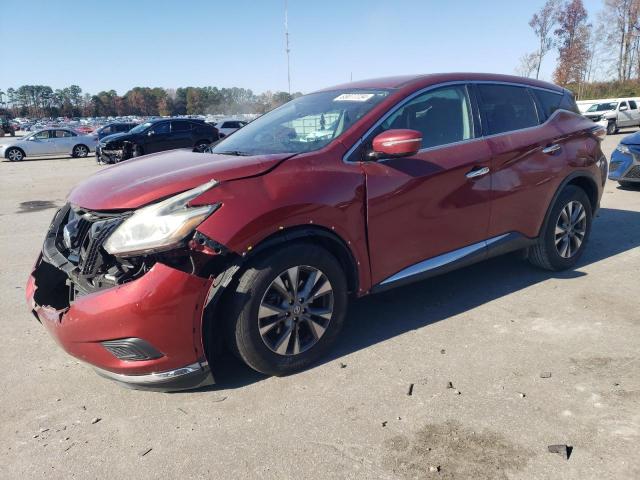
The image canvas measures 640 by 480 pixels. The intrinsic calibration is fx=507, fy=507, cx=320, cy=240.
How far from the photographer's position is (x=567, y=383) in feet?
9.53

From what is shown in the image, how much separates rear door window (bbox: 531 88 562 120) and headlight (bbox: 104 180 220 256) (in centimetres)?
332

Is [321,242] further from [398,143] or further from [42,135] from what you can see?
[42,135]

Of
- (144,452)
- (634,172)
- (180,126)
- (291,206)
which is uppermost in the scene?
(180,126)

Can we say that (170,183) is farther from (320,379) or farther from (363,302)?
(363,302)

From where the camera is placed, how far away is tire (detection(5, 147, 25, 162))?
23172mm

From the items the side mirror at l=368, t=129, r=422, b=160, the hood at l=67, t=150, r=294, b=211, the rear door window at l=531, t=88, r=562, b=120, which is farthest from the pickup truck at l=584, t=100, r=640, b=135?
the hood at l=67, t=150, r=294, b=211

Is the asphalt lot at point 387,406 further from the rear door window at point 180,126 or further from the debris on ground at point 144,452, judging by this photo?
the rear door window at point 180,126

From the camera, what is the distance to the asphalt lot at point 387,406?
91.5 inches

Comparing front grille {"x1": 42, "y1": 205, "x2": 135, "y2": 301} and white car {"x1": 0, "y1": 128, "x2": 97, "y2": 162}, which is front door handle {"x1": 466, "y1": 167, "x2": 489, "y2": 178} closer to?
front grille {"x1": 42, "y1": 205, "x2": 135, "y2": 301}

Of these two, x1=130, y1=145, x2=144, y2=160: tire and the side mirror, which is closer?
the side mirror

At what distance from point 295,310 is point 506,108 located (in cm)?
257

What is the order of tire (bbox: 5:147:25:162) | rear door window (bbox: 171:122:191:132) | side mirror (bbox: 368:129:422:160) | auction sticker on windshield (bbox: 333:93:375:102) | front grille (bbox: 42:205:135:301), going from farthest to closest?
tire (bbox: 5:147:25:162), rear door window (bbox: 171:122:191:132), auction sticker on windshield (bbox: 333:93:375:102), side mirror (bbox: 368:129:422:160), front grille (bbox: 42:205:135:301)

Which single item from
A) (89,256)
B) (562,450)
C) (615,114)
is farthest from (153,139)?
(615,114)

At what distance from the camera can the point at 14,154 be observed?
76.4ft
